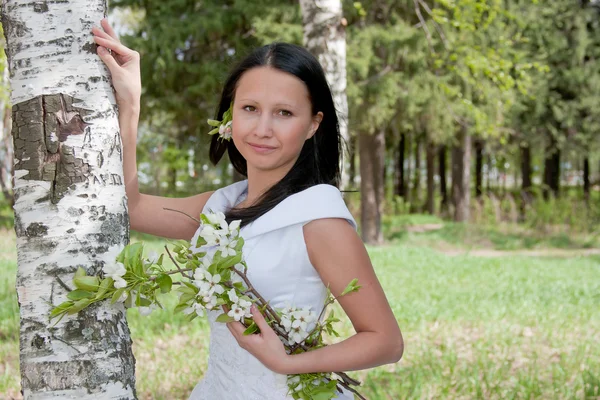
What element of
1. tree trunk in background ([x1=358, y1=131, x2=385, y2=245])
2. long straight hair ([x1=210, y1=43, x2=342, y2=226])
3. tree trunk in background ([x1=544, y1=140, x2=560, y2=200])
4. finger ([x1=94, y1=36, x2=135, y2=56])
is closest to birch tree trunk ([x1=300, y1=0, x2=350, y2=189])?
long straight hair ([x1=210, y1=43, x2=342, y2=226])

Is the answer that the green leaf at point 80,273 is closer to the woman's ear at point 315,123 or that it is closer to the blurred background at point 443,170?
the woman's ear at point 315,123

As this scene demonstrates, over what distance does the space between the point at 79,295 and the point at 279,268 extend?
1.71 ft

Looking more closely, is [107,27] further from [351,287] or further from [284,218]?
[351,287]

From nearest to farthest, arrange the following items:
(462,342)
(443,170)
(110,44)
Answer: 1. (110,44)
2. (462,342)
3. (443,170)

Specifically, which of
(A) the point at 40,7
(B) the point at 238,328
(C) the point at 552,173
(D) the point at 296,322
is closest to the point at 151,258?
(B) the point at 238,328

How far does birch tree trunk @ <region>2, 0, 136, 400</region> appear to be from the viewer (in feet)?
5.91

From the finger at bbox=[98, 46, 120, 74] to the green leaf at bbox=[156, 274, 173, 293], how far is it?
618 millimetres

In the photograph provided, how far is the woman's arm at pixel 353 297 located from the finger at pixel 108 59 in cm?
71

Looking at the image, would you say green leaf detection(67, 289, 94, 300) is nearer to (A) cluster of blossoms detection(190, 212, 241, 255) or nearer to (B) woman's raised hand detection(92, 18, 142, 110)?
(A) cluster of blossoms detection(190, 212, 241, 255)

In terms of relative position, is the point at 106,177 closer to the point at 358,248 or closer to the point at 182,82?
the point at 358,248

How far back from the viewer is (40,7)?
1846mm

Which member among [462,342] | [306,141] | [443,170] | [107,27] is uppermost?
[107,27]

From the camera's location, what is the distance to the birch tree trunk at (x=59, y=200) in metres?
1.80

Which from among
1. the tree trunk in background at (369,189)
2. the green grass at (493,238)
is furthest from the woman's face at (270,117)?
the green grass at (493,238)
